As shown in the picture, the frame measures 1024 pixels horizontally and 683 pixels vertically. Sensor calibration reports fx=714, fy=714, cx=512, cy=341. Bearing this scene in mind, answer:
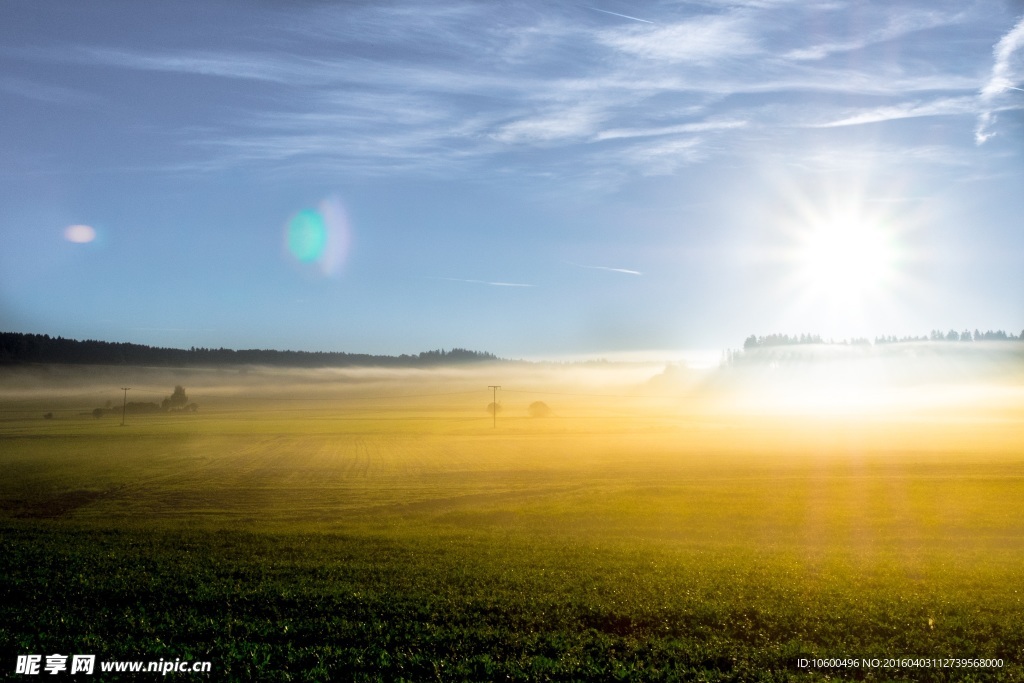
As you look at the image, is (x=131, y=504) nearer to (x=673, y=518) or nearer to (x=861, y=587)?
(x=673, y=518)

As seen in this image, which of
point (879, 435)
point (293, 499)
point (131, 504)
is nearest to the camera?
point (131, 504)

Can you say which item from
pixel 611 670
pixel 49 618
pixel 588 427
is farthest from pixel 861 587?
pixel 588 427

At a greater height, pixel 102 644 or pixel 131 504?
pixel 102 644

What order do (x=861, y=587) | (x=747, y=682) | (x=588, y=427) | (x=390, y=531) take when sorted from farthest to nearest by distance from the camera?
(x=588, y=427)
(x=390, y=531)
(x=861, y=587)
(x=747, y=682)

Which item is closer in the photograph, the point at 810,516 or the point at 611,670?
the point at 611,670

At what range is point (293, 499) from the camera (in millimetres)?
48656

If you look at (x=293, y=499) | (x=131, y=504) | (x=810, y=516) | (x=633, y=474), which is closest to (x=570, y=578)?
(x=810, y=516)

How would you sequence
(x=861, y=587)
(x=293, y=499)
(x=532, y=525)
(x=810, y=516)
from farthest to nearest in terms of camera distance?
1. (x=293, y=499)
2. (x=810, y=516)
3. (x=532, y=525)
4. (x=861, y=587)

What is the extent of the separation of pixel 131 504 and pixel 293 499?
32.3 ft

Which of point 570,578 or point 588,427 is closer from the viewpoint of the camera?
point 570,578

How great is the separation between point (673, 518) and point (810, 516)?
A: 26.0 feet

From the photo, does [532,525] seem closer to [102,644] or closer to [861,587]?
[861,587]

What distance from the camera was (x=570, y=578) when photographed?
21141 mm

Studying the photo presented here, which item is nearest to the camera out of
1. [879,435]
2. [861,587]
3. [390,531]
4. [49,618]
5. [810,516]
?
[49,618]
